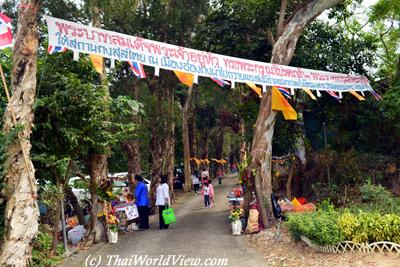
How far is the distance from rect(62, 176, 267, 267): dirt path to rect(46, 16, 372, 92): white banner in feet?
13.1

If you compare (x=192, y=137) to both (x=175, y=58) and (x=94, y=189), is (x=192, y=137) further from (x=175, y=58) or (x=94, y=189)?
(x=175, y=58)

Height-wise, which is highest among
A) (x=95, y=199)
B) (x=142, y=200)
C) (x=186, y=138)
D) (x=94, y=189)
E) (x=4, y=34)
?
(x=4, y=34)

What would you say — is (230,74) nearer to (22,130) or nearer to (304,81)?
(304,81)

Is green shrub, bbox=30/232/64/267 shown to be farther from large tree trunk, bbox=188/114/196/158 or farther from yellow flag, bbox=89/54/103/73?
large tree trunk, bbox=188/114/196/158

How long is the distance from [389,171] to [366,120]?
7.04 feet

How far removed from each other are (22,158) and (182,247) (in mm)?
4733

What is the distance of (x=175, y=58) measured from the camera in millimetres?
9555

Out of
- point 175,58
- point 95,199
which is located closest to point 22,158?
point 175,58

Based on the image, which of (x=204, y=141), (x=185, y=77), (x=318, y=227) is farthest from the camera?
(x=204, y=141)

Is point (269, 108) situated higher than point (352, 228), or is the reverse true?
point (269, 108)

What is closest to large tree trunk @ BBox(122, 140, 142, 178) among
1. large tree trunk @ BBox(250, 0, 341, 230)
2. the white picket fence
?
large tree trunk @ BBox(250, 0, 341, 230)

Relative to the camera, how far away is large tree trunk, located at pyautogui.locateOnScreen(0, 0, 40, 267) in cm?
631

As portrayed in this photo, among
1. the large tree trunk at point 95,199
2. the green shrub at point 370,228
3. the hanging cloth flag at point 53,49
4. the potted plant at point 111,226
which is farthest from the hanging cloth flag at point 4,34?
the green shrub at point 370,228

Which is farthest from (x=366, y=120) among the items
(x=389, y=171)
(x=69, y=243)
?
(x=69, y=243)
